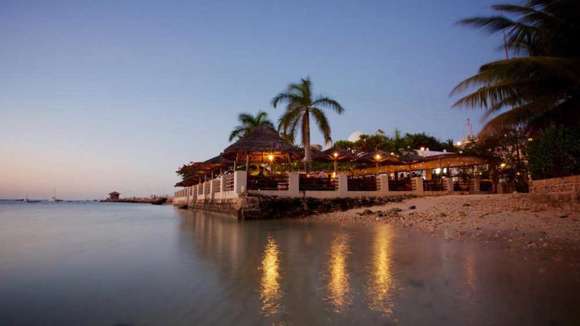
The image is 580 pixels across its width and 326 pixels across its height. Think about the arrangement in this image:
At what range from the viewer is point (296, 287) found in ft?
12.9

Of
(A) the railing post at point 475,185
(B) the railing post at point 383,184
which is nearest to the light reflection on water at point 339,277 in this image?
(B) the railing post at point 383,184

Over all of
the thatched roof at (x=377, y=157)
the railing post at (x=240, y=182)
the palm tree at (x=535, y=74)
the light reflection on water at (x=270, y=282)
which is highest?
the palm tree at (x=535, y=74)

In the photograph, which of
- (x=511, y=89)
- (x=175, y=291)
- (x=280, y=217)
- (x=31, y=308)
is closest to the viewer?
(x=31, y=308)

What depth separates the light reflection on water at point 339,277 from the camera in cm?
338

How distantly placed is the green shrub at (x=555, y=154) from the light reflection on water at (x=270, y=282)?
31.9ft

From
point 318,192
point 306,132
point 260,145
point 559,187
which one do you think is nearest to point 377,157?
point 306,132

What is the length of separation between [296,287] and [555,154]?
430 inches

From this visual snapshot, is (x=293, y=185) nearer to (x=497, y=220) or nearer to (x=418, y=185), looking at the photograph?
(x=418, y=185)

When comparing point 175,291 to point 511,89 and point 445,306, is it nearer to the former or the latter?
point 445,306

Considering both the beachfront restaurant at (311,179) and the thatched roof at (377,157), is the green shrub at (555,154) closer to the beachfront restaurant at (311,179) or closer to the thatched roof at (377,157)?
the beachfront restaurant at (311,179)

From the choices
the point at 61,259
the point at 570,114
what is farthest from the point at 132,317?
the point at 570,114

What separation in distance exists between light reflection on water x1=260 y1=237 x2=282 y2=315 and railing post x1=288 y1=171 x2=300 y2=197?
9029 millimetres

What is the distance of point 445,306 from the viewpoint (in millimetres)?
3156

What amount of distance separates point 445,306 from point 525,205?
9.56 m
